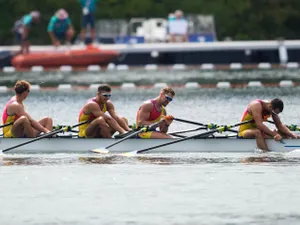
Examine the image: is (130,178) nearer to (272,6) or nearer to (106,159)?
(106,159)

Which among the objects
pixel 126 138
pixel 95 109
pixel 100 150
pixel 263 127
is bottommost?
pixel 100 150

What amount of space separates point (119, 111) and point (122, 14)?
2617 cm

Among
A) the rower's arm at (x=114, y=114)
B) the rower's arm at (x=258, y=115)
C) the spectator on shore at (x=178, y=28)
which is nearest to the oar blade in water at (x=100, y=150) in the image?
the rower's arm at (x=114, y=114)

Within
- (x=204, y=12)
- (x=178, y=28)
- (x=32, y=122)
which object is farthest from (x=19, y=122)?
(x=204, y=12)

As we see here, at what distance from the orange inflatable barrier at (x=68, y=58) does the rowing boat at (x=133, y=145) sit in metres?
24.1

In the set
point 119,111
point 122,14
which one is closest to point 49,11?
point 122,14

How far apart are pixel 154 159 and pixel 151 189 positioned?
140 inches

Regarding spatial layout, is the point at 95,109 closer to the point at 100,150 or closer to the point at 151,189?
the point at 100,150

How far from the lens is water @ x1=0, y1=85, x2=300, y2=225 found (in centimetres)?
1633

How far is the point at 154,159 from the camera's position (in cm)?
2189

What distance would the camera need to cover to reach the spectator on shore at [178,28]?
165 ft

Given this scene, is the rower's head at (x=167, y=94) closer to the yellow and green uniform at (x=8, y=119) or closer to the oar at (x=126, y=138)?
the oar at (x=126, y=138)

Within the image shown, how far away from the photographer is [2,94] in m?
38.9

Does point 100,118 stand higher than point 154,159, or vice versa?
point 100,118
